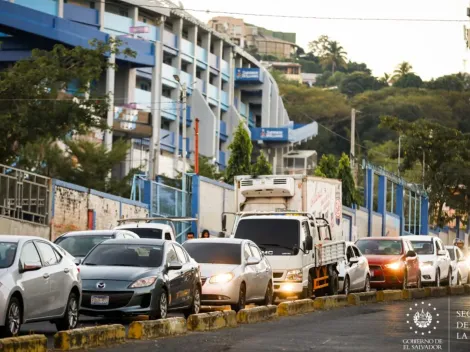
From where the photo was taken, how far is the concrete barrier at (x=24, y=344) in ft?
47.9

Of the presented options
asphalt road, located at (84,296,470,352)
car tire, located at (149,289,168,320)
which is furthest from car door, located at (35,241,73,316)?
car tire, located at (149,289,168,320)

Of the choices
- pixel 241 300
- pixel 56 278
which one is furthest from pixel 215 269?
pixel 56 278

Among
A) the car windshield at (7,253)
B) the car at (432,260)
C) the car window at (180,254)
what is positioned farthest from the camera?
the car at (432,260)

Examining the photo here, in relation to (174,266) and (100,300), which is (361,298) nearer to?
(174,266)

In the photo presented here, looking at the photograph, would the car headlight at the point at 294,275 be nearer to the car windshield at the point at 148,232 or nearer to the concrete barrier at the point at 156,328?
the car windshield at the point at 148,232

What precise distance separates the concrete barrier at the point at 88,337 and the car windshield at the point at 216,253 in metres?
8.66

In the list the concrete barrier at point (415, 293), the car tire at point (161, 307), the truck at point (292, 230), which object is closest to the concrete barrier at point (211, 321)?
the car tire at point (161, 307)

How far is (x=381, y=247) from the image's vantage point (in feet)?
129

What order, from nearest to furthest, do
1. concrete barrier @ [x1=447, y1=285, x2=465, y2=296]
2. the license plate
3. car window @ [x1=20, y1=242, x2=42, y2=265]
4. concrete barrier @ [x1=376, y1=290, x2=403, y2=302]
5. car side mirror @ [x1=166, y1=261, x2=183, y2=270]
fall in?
car window @ [x1=20, y1=242, x2=42, y2=265] < the license plate < car side mirror @ [x1=166, y1=261, x2=183, y2=270] < concrete barrier @ [x1=376, y1=290, x2=403, y2=302] < concrete barrier @ [x1=447, y1=285, x2=465, y2=296]

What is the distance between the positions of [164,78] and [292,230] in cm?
6205

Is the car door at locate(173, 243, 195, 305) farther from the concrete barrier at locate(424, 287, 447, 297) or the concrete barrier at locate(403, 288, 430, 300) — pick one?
the concrete barrier at locate(424, 287, 447, 297)

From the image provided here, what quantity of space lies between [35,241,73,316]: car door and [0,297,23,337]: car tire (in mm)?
1113

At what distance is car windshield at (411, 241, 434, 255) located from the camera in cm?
4188

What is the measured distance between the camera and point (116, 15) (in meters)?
82.5
